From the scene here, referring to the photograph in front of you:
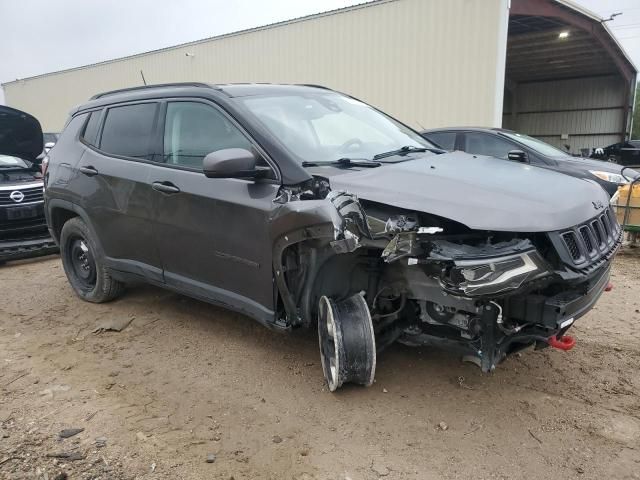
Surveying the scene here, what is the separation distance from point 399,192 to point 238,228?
108cm

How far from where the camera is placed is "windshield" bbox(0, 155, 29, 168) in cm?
714

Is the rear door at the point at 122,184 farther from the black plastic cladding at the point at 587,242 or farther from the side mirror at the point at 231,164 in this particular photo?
the black plastic cladding at the point at 587,242

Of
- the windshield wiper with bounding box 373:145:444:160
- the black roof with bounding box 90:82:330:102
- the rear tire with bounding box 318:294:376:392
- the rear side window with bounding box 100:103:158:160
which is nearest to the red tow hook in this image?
the rear tire with bounding box 318:294:376:392

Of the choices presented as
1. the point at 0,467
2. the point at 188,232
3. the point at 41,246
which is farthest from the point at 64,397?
the point at 41,246

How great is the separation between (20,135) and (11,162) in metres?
0.40

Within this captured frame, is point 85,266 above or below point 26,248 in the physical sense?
above

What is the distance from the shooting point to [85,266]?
4.84 metres

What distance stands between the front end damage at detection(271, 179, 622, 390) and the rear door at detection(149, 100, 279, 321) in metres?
0.18

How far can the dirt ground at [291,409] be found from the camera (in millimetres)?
2492

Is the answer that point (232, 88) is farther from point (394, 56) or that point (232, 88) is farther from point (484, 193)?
point (394, 56)

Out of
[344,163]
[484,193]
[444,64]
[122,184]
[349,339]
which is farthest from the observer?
[444,64]

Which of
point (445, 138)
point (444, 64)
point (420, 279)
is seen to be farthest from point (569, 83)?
point (420, 279)

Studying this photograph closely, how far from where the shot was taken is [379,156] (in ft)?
11.1

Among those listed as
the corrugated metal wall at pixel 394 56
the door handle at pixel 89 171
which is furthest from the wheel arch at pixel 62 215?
the corrugated metal wall at pixel 394 56
